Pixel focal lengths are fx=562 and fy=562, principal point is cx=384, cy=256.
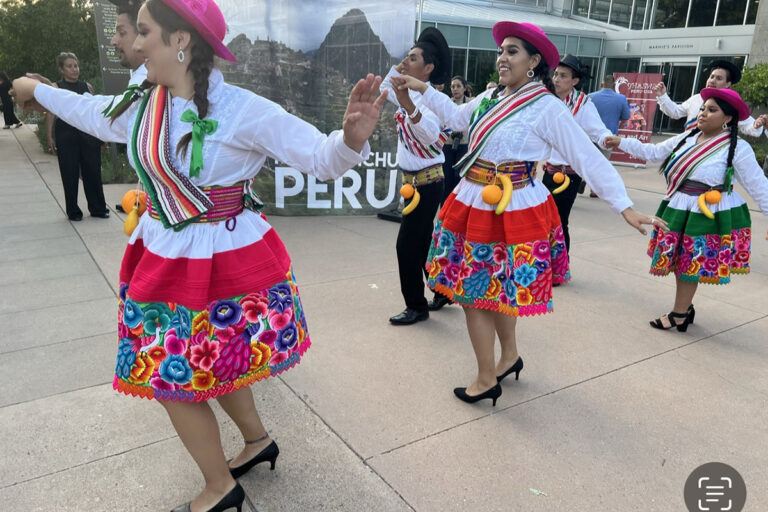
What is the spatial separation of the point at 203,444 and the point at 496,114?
201 centimetres

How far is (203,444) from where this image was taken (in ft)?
6.65

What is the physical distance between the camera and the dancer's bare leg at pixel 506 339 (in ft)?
10.2

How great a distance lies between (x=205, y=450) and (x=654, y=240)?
11.6 feet

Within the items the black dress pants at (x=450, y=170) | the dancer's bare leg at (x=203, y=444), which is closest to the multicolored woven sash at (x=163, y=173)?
the dancer's bare leg at (x=203, y=444)

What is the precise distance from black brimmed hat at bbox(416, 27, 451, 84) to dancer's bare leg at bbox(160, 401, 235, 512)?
2.66 meters

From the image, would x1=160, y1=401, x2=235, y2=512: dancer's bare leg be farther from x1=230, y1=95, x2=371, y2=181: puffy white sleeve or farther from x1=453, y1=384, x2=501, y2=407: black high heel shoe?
x1=453, y1=384, x2=501, y2=407: black high heel shoe

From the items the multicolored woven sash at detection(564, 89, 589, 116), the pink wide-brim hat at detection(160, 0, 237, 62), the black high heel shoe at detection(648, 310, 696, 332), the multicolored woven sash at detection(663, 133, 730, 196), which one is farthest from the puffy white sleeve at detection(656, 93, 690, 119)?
the pink wide-brim hat at detection(160, 0, 237, 62)

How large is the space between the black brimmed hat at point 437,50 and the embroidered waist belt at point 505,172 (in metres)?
1.16

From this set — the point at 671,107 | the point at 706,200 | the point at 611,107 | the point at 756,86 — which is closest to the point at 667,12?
the point at 756,86

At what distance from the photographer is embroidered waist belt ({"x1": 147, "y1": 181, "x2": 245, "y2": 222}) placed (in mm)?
1910

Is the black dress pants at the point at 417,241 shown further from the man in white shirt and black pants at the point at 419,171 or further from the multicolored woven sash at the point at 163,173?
the multicolored woven sash at the point at 163,173

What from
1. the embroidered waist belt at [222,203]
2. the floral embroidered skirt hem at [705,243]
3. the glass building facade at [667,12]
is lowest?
the floral embroidered skirt hem at [705,243]

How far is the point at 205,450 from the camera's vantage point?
2037mm

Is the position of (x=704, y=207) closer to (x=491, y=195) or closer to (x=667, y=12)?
(x=491, y=195)
